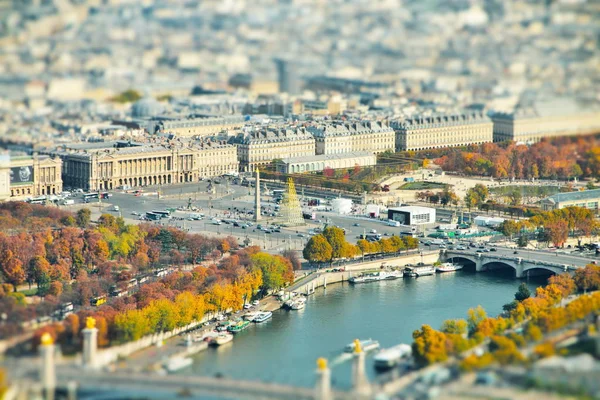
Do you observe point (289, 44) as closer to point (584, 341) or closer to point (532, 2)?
point (532, 2)

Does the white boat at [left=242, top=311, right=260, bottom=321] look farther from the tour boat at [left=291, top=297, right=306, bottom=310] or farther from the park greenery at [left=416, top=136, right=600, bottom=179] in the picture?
the park greenery at [left=416, top=136, right=600, bottom=179]

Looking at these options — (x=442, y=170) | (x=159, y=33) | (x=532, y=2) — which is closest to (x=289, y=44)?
(x=159, y=33)

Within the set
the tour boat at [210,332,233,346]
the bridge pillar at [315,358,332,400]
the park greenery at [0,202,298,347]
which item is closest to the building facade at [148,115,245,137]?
the park greenery at [0,202,298,347]

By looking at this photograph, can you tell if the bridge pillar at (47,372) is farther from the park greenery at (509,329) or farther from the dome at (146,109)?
the dome at (146,109)

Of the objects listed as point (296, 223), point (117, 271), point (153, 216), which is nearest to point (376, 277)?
point (296, 223)

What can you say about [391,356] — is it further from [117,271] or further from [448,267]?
[448,267]

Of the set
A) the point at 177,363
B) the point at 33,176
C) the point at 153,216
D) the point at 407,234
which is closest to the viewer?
the point at 177,363
